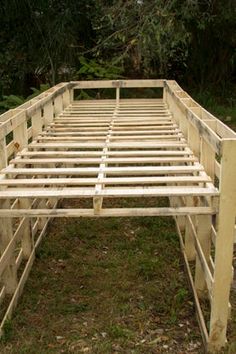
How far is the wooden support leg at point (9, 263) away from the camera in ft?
11.8

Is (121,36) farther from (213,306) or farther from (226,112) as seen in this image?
(213,306)

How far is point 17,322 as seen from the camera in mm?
3588

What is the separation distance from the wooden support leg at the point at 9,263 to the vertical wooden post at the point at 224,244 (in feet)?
4.84

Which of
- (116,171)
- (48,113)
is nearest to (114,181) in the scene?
(116,171)

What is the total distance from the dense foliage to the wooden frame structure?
9.91 feet

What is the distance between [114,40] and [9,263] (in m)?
6.47

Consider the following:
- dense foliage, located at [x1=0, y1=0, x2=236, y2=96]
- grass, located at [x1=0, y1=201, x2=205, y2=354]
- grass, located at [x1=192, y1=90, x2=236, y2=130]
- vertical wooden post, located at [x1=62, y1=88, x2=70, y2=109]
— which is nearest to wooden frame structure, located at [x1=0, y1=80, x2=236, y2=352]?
grass, located at [x1=0, y1=201, x2=205, y2=354]

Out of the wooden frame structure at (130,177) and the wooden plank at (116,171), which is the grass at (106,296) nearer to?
the wooden frame structure at (130,177)

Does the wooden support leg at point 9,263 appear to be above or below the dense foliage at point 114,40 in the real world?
below

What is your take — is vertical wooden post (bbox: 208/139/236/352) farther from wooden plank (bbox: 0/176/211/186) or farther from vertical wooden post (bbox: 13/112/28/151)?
vertical wooden post (bbox: 13/112/28/151)

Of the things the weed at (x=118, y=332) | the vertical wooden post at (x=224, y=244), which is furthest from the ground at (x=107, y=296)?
the vertical wooden post at (x=224, y=244)

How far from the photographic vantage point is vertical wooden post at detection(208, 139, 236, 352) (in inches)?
110

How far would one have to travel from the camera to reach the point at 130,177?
3.62m

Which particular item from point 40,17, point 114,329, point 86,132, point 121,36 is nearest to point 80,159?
point 86,132
